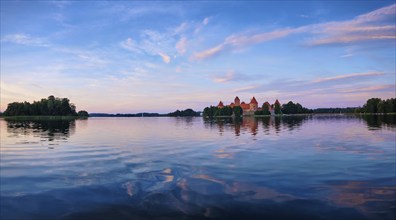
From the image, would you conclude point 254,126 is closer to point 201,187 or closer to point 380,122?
point 380,122

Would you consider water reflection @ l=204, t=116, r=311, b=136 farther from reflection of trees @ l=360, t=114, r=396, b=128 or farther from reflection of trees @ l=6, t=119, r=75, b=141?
reflection of trees @ l=6, t=119, r=75, b=141

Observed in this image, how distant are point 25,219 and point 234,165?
14063 millimetres

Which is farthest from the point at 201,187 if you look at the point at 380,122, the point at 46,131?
the point at 380,122

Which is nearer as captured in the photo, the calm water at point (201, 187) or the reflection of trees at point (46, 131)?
the calm water at point (201, 187)

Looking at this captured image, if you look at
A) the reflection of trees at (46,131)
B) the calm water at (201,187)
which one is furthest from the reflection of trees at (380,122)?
the reflection of trees at (46,131)

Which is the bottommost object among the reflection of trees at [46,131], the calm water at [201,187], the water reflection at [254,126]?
the calm water at [201,187]

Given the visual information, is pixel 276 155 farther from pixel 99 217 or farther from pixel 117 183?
pixel 99 217

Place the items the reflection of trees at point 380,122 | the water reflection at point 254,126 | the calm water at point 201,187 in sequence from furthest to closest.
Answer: the reflection of trees at point 380,122
the water reflection at point 254,126
the calm water at point 201,187

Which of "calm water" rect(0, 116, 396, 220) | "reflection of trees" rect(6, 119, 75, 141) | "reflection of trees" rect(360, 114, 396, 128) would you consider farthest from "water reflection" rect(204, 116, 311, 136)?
"calm water" rect(0, 116, 396, 220)

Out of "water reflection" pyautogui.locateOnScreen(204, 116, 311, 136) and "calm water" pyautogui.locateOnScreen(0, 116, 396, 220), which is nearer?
"calm water" pyautogui.locateOnScreen(0, 116, 396, 220)

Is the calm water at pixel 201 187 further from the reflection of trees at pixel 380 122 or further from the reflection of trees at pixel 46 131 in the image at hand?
the reflection of trees at pixel 380 122

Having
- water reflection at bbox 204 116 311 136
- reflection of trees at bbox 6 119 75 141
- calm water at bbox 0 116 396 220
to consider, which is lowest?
calm water at bbox 0 116 396 220

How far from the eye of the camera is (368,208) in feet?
39.4

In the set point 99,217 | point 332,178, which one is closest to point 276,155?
point 332,178
